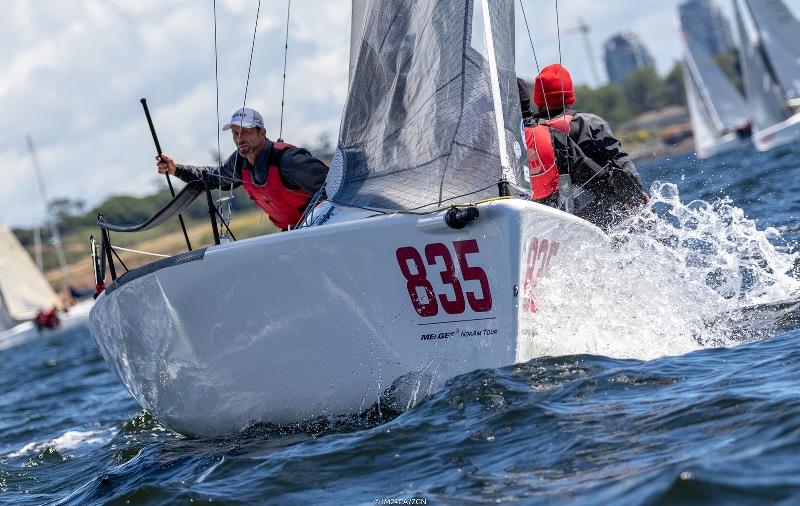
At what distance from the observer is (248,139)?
600cm

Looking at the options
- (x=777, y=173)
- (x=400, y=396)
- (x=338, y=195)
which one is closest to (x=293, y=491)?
(x=400, y=396)

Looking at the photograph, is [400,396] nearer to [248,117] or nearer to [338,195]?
[338,195]

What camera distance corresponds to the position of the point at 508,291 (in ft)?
14.6

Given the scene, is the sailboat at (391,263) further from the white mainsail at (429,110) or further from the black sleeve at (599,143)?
the black sleeve at (599,143)

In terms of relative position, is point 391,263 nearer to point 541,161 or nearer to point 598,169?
point 541,161

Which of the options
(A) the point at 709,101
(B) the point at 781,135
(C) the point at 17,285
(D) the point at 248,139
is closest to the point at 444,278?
(D) the point at 248,139

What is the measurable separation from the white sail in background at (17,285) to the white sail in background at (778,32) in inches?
882

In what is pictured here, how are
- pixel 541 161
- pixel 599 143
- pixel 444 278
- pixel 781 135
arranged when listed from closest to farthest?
pixel 444 278, pixel 541 161, pixel 599 143, pixel 781 135

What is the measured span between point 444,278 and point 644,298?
131 cm

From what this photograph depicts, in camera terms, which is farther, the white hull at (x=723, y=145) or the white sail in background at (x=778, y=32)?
the white hull at (x=723, y=145)

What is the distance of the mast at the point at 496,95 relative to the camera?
185 inches

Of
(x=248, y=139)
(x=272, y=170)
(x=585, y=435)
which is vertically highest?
(x=248, y=139)

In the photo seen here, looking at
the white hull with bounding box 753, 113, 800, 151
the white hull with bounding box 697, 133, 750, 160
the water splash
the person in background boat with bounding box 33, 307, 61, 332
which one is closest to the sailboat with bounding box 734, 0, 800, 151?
the white hull with bounding box 753, 113, 800, 151

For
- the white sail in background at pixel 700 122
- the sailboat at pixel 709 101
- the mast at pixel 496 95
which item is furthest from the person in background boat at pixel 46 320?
the mast at pixel 496 95
